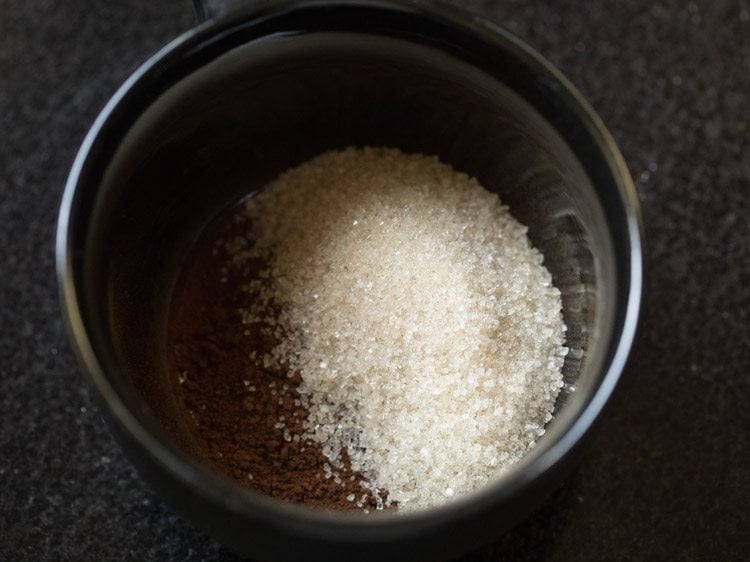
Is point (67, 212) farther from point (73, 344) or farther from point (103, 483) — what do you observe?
point (103, 483)

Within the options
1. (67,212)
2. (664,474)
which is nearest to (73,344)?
(67,212)

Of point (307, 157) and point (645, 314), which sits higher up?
point (307, 157)

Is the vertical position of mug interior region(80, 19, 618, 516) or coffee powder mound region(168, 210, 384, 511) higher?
mug interior region(80, 19, 618, 516)

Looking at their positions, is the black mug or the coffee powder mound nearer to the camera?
the black mug

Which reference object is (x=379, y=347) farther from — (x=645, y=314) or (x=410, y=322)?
(x=645, y=314)

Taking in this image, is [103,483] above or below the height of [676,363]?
below

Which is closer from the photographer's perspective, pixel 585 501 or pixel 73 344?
pixel 73 344

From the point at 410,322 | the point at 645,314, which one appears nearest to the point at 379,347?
the point at 410,322
